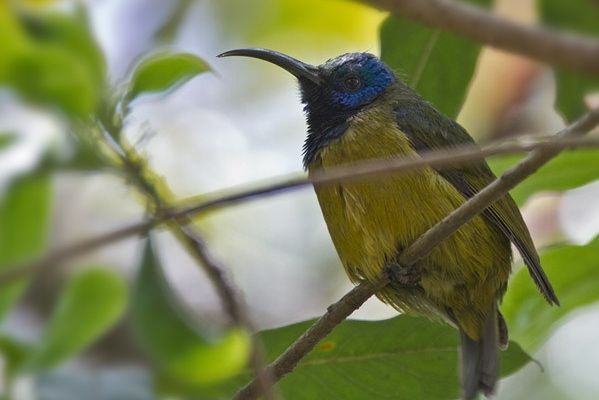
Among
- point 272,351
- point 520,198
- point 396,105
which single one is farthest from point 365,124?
point 272,351

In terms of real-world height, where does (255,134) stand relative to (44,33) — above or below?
above

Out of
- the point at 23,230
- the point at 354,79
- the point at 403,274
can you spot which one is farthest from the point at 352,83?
the point at 23,230

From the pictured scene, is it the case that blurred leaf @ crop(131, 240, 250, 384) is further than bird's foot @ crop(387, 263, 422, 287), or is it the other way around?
bird's foot @ crop(387, 263, 422, 287)

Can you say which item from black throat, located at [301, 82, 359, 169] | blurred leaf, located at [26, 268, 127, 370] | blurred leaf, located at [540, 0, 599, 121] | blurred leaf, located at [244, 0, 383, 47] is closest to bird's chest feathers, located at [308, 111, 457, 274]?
black throat, located at [301, 82, 359, 169]

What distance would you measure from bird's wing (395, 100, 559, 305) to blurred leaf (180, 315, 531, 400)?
504 millimetres

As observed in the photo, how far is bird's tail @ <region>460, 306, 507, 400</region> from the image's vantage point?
3.37 metres

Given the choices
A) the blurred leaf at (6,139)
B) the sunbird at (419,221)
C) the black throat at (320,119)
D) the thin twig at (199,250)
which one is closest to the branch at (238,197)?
the thin twig at (199,250)

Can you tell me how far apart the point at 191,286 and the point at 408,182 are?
13.3 ft

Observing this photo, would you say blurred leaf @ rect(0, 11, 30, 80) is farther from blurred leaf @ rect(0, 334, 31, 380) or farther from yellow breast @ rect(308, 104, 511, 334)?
yellow breast @ rect(308, 104, 511, 334)

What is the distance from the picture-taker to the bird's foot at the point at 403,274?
3627 millimetres

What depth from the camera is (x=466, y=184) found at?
12.7 feet

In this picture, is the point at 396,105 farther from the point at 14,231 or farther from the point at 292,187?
the point at 292,187

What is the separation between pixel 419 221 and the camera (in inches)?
145

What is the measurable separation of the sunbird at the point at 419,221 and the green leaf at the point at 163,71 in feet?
4.50
